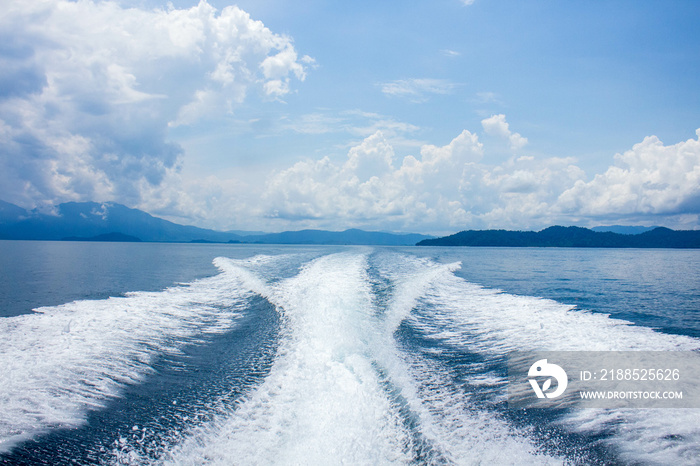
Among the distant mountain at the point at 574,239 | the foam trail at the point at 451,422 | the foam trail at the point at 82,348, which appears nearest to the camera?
the foam trail at the point at 451,422

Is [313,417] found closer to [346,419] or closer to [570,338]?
[346,419]

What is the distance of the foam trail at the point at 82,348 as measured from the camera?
18.1 ft

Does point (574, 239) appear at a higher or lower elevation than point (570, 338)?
higher

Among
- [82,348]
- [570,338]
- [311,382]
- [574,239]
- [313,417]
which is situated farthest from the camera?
[574,239]

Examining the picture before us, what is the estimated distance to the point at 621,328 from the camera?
10.2m

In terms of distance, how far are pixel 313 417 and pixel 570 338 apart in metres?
6.90

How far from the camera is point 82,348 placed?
318 inches

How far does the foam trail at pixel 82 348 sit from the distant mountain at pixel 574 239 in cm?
13893

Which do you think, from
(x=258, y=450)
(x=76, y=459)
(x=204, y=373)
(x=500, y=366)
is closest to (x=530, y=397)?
(x=500, y=366)

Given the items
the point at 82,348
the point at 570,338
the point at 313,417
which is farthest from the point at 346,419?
the point at 570,338

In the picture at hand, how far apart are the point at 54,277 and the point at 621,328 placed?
27.4 m

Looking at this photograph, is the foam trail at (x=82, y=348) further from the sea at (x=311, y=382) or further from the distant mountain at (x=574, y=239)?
the distant mountain at (x=574, y=239)

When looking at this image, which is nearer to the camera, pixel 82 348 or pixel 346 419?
pixel 346 419

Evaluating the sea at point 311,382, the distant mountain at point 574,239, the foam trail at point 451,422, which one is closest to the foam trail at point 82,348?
the sea at point 311,382
